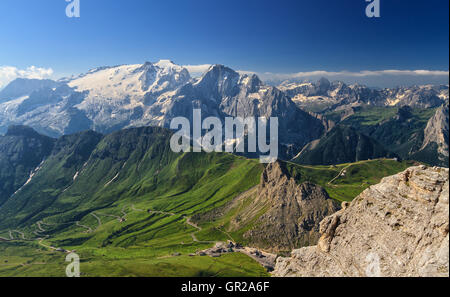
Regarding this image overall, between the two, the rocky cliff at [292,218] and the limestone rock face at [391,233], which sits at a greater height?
the limestone rock face at [391,233]

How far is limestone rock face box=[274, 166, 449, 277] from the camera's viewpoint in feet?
119

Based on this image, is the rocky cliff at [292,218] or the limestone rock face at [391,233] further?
the rocky cliff at [292,218]

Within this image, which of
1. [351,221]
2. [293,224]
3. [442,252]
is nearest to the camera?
[442,252]

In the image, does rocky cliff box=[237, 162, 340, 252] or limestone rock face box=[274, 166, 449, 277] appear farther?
rocky cliff box=[237, 162, 340, 252]

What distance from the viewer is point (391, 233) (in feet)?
143

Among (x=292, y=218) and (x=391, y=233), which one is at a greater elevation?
(x=391, y=233)

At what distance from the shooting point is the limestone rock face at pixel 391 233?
3622 centimetres

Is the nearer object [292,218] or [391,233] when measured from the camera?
[391,233]

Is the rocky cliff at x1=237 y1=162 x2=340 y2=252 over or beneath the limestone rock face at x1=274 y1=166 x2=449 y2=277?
beneath
